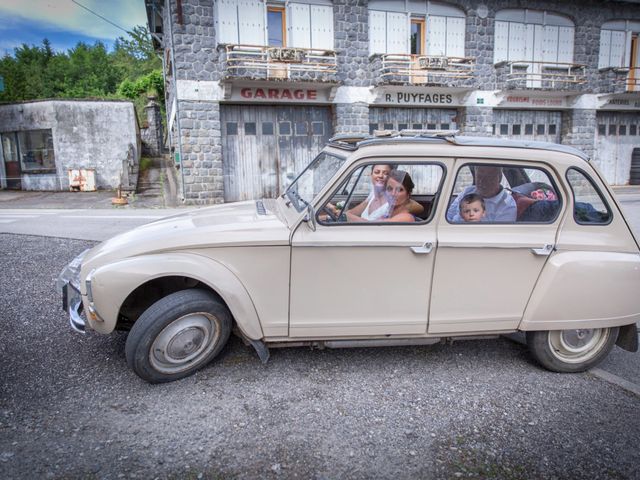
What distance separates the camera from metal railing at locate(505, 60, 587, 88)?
18328mm

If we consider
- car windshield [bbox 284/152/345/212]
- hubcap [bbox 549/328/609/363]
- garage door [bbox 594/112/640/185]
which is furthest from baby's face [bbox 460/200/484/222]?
garage door [bbox 594/112/640/185]

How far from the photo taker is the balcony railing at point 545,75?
719 inches

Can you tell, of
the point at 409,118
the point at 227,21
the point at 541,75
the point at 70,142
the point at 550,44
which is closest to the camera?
the point at 227,21

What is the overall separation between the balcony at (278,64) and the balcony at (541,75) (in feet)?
23.3

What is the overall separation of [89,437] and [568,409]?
3245 mm

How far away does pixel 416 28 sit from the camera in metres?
17.7

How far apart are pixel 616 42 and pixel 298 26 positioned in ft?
46.5

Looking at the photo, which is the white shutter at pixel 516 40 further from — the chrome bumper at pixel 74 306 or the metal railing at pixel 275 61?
the chrome bumper at pixel 74 306

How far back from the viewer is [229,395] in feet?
11.3

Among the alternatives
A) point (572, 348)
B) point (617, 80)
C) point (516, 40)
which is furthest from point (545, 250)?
point (617, 80)

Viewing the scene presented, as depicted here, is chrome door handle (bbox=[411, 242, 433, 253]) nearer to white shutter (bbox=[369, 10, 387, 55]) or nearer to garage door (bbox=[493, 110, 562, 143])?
white shutter (bbox=[369, 10, 387, 55])

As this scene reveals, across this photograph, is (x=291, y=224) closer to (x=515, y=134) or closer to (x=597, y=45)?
(x=515, y=134)

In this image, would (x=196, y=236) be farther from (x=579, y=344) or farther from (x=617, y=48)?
(x=617, y=48)

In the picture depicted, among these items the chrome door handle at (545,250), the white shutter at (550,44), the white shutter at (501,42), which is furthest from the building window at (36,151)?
the white shutter at (550,44)
